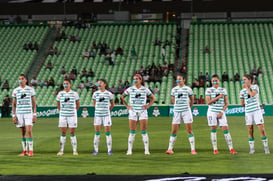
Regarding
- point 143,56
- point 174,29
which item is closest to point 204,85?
point 143,56

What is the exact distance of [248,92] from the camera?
17.4 metres

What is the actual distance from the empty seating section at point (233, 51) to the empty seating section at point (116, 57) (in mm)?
2505

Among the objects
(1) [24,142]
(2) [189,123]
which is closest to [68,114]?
(1) [24,142]

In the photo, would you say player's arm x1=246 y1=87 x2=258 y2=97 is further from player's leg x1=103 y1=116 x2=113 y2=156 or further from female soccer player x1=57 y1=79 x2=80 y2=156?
female soccer player x1=57 y1=79 x2=80 y2=156

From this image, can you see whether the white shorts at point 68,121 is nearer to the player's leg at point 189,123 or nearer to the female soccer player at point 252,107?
the player's leg at point 189,123

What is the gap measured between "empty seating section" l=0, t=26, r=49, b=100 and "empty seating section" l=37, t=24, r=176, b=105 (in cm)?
229

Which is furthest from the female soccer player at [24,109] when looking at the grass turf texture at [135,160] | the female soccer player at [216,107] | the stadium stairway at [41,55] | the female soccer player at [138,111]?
the stadium stairway at [41,55]

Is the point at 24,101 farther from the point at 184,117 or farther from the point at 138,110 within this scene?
the point at 184,117

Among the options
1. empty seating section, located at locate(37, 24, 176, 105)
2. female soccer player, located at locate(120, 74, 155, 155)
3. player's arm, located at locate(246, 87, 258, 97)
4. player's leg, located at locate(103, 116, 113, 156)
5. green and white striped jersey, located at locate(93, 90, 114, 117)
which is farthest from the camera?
empty seating section, located at locate(37, 24, 176, 105)

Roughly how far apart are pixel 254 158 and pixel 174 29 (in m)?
42.5

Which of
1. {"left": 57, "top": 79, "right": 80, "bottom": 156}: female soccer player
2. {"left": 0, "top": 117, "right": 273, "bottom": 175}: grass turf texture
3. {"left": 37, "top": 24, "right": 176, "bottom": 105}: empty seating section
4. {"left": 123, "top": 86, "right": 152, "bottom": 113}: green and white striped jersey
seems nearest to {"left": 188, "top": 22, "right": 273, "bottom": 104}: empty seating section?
{"left": 37, "top": 24, "right": 176, "bottom": 105}: empty seating section

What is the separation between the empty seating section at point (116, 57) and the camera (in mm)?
48688

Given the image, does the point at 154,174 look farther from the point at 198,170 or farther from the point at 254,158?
the point at 254,158

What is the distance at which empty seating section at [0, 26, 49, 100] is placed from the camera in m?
52.8
